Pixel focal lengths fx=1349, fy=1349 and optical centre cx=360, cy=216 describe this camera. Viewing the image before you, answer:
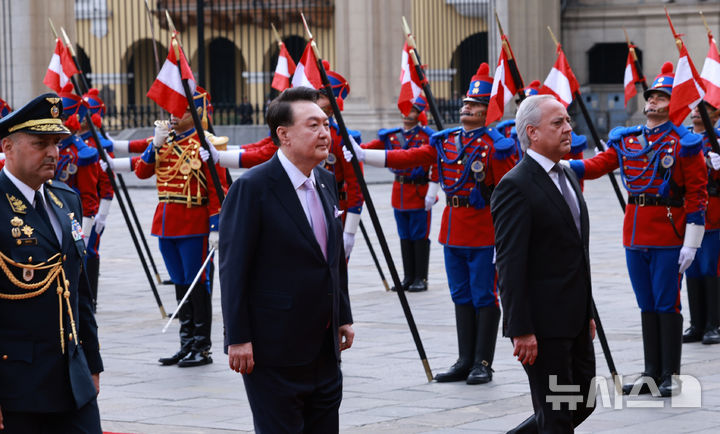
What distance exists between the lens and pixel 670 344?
24.5 ft

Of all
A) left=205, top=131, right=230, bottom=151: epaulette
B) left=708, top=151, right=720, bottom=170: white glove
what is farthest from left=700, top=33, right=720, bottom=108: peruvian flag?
left=205, top=131, right=230, bottom=151: epaulette

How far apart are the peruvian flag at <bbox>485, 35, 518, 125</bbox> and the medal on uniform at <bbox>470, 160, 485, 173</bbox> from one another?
25 centimetres

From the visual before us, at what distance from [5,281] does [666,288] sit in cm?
413

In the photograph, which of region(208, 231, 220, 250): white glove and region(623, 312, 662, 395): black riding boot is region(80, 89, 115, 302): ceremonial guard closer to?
region(208, 231, 220, 250): white glove

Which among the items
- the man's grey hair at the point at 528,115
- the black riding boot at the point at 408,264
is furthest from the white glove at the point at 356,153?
the black riding boot at the point at 408,264

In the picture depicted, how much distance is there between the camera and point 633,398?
7.32 metres

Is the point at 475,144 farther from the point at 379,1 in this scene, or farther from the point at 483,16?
the point at 483,16

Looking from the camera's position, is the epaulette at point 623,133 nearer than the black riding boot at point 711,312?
Yes

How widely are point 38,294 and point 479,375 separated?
3.77 m

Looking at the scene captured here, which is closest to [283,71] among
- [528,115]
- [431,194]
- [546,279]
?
[431,194]

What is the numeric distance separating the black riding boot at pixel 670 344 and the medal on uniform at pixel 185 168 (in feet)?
10.4

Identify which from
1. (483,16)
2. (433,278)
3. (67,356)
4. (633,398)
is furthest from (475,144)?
(483,16)

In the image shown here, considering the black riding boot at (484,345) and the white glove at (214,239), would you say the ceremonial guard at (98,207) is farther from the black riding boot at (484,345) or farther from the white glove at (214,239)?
the black riding boot at (484,345)

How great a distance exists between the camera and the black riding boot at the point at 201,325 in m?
8.69
